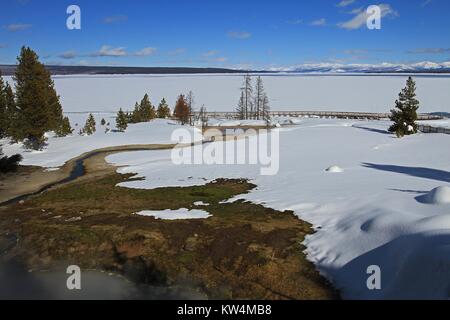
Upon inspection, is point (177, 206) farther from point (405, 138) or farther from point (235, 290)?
point (405, 138)

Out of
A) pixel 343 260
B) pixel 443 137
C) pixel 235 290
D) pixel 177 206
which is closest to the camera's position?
pixel 235 290

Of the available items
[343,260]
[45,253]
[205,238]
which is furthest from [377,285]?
[45,253]

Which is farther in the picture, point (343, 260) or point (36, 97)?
point (36, 97)

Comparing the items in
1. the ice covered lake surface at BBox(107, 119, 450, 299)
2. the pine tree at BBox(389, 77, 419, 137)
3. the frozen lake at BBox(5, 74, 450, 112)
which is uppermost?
the frozen lake at BBox(5, 74, 450, 112)

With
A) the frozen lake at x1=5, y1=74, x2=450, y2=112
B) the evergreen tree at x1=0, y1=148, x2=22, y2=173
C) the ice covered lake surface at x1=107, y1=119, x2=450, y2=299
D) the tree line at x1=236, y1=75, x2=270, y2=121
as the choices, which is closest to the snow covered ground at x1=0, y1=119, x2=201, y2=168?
the evergreen tree at x1=0, y1=148, x2=22, y2=173

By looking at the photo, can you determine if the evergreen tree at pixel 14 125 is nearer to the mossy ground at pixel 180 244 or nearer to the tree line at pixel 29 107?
the tree line at pixel 29 107

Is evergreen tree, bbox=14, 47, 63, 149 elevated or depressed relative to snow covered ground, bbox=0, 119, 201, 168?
elevated

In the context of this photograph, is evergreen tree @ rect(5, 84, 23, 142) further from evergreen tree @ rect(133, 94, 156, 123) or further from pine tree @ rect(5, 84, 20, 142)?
evergreen tree @ rect(133, 94, 156, 123)
